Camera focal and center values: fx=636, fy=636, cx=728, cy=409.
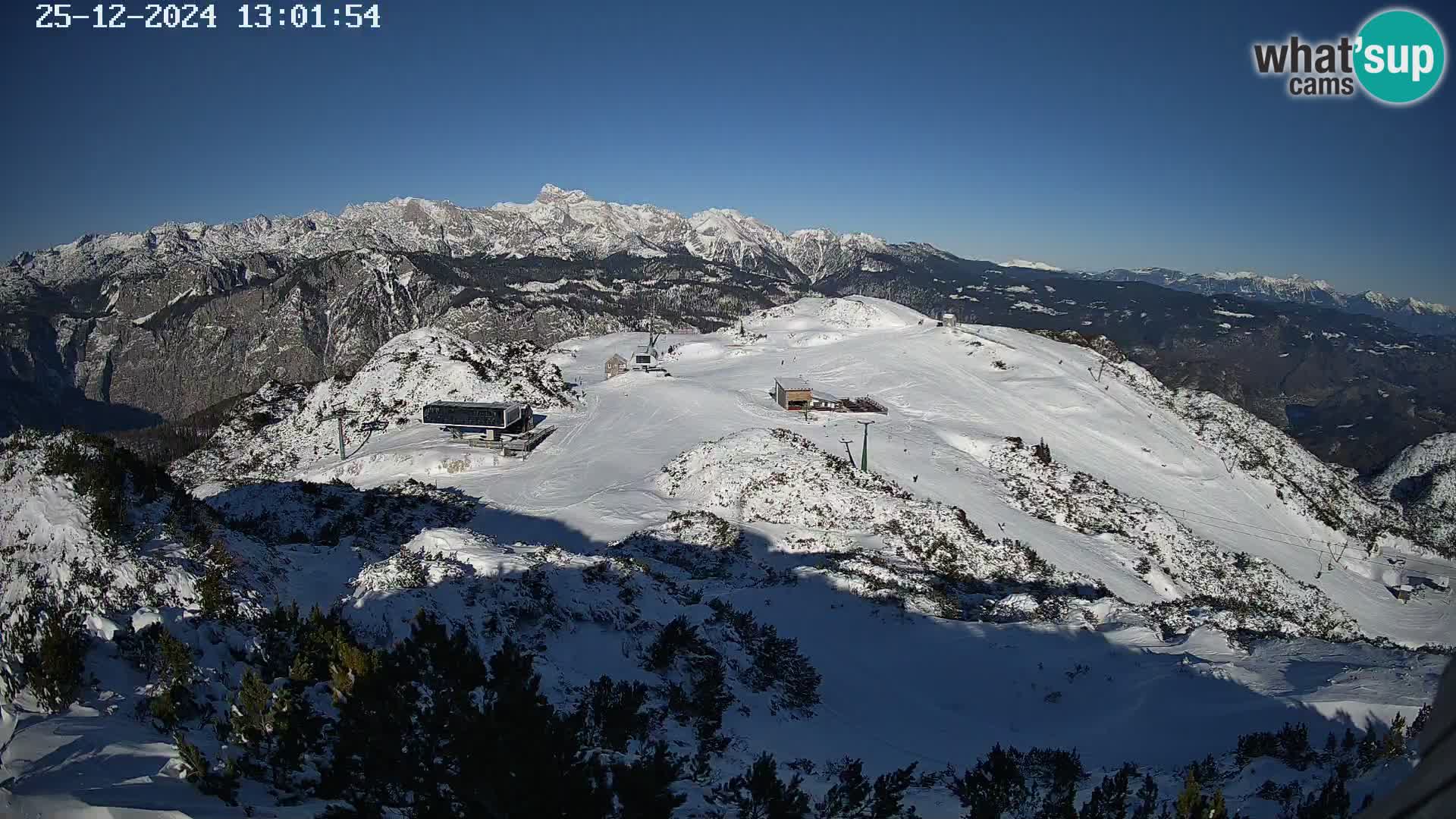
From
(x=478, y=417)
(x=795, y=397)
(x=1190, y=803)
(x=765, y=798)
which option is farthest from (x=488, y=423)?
(x=1190, y=803)

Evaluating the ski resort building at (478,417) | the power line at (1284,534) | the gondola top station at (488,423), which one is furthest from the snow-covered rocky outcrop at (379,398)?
the power line at (1284,534)

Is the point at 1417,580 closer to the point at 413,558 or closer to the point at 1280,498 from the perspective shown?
the point at 1280,498

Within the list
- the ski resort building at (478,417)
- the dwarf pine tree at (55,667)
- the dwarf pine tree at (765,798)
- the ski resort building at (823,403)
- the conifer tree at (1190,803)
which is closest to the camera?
the conifer tree at (1190,803)

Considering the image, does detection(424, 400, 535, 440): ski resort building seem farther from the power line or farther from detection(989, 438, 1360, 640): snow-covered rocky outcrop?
the power line

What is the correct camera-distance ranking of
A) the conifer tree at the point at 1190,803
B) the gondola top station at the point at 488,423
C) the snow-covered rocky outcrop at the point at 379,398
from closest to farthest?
1. the conifer tree at the point at 1190,803
2. the gondola top station at the point at 488,423
3. the snow-covered rocky outcrop at the point at 379,398

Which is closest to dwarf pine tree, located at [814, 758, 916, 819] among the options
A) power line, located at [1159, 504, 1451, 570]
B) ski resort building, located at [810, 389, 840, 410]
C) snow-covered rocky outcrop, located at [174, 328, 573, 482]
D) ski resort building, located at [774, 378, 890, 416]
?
ski resort building, located at [774, 378, 890, 416]

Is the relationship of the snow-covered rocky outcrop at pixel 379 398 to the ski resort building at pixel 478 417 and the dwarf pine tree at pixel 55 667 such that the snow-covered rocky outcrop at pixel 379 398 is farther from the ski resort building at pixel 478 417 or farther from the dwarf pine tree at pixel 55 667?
the dwarf pine tree at pixel 55 667
